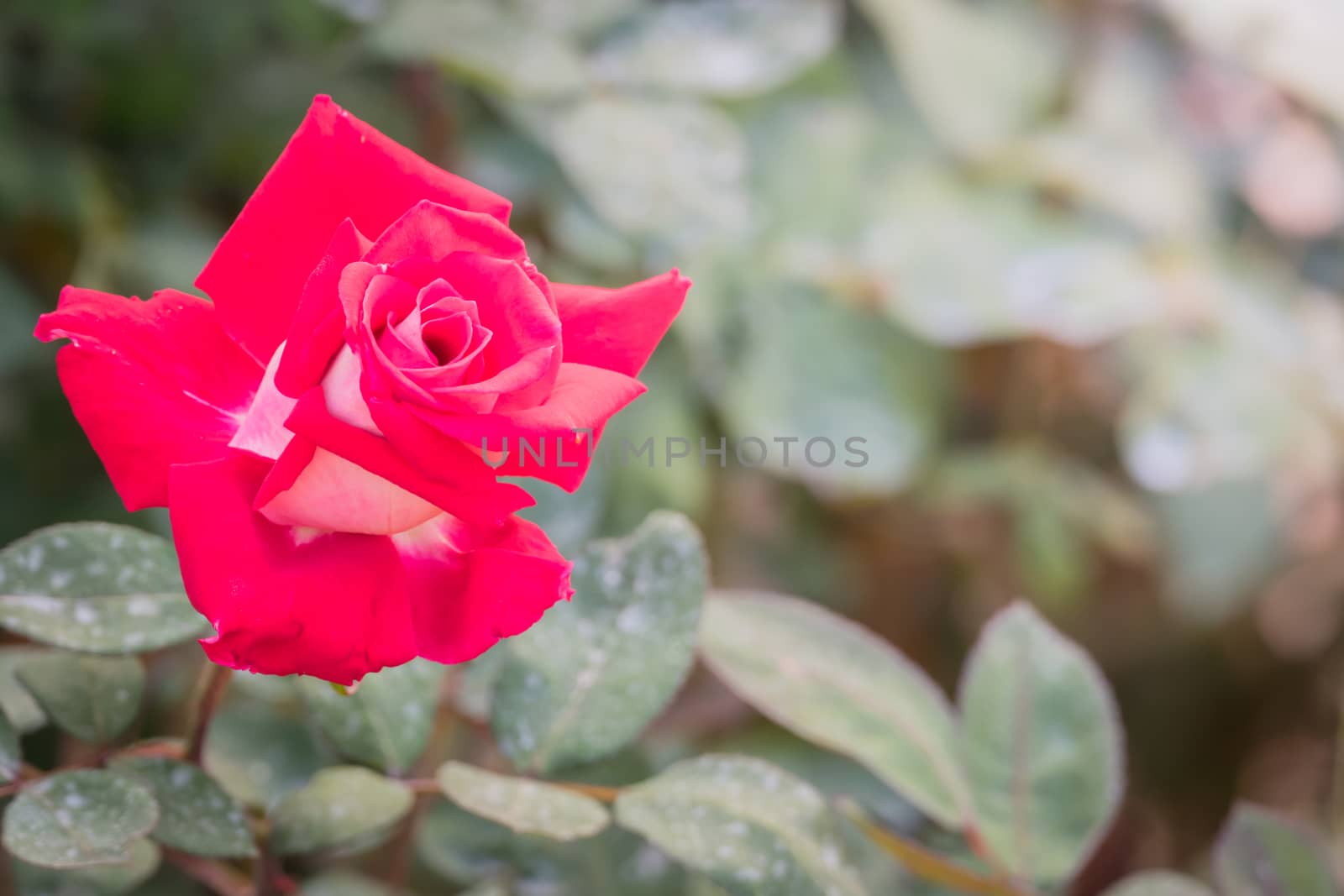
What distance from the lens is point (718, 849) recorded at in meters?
0.38

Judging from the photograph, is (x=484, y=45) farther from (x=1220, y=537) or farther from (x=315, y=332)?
(x=1220, y=537)

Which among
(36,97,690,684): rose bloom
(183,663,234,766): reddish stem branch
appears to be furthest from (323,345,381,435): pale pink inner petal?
(183,663,234,766): reddish stem branch

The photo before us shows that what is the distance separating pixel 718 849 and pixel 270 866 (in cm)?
17

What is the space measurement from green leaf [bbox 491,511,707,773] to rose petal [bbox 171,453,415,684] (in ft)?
0.49

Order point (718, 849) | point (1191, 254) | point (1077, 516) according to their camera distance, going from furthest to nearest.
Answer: point (1077, 516) → point (1191, 254) → point (718, 849)

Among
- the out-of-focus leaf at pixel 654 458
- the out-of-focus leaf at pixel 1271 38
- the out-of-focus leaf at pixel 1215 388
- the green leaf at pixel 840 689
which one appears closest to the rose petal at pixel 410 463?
the green leaf at pixel 840 689

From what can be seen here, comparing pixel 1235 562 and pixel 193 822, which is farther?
pixel 1235 562

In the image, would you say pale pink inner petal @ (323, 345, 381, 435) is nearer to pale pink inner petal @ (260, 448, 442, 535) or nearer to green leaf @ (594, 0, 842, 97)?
pale pink inner petal @ (260, 448, 442, 535)

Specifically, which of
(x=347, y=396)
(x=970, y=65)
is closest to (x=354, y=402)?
(x=347, y=396)

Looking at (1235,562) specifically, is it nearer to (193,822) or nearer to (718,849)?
(718,849)

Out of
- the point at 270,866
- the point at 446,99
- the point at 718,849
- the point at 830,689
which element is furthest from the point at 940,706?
the point at 446,99

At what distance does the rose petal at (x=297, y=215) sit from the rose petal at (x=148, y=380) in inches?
0.5

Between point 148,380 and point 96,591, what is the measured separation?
0.11 meters

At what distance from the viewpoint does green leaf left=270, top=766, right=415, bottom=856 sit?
0.37 metres
